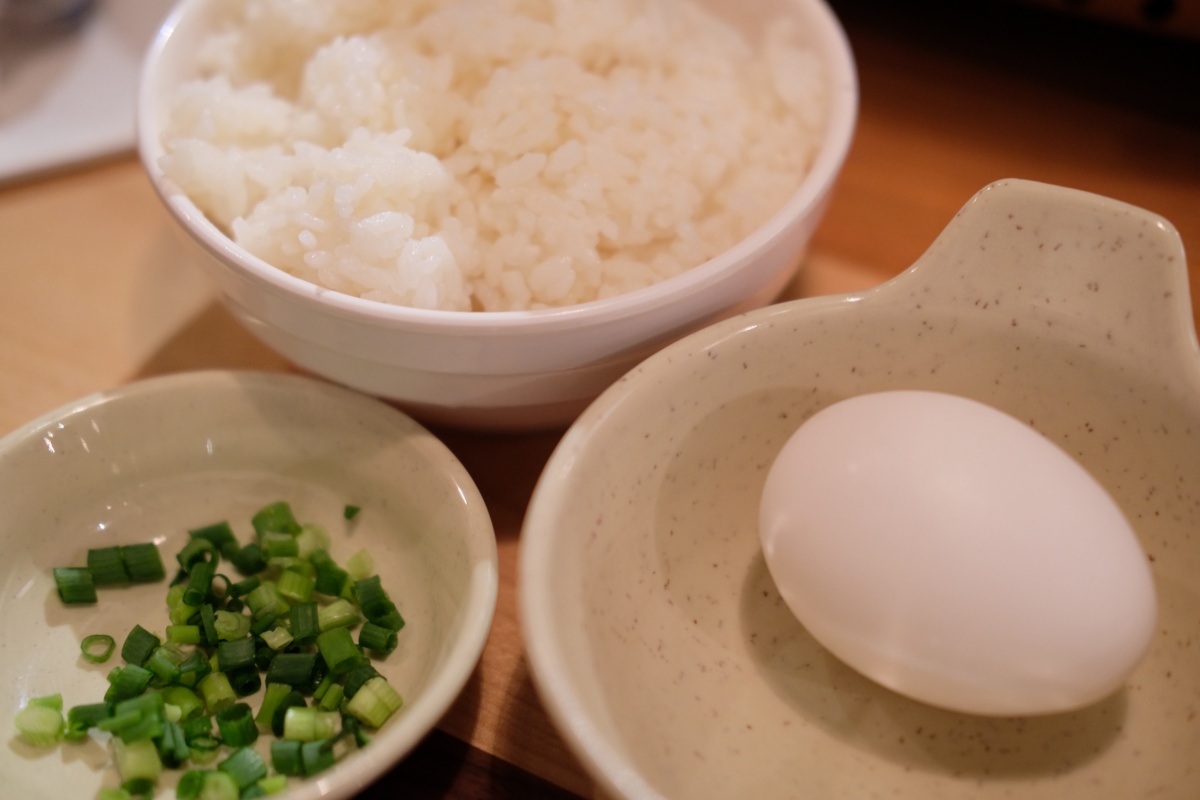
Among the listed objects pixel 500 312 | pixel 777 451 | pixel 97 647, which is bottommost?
pixel 97 647

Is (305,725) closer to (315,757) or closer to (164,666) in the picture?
(315,757)

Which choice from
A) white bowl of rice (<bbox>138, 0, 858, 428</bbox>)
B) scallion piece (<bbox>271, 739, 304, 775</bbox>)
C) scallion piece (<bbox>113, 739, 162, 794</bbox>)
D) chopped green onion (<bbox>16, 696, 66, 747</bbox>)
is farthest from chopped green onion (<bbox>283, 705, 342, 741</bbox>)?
white bowl of rice (<bbox>138, 0, 858, 428</bbox>)

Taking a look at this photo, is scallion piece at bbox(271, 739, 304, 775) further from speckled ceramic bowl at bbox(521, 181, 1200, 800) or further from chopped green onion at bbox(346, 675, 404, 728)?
speckled ceramic bowl at bbox(521, 181, 1200, 800)

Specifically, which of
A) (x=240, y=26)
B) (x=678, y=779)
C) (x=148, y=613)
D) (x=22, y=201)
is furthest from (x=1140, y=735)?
(x=22, y=201)

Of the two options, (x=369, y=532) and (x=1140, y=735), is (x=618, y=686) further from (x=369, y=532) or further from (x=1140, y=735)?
(x=1140, y=735)

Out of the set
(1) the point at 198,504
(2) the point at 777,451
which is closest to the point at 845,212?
(2) the point at 777,451

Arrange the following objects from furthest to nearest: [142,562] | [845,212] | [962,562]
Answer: [845,212] → [142,562] → [962,562]
